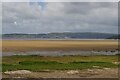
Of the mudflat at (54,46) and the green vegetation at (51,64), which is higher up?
the mudflat at (54,46)

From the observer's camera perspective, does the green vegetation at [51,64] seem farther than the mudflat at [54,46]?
No

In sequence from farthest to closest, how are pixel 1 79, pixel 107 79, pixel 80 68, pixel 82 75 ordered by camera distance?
pixel 80 68, pixel 82 75, pixel 107 79, pixel 1 79

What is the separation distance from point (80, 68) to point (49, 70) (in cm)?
343

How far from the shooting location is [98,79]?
2339cm

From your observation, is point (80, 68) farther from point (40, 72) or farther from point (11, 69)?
point (11, 69)

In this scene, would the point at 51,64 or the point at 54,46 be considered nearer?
the point at 51,64

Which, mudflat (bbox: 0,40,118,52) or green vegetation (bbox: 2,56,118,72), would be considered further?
mudflat (bbox: 0,40,118,52)

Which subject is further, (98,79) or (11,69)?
(11,69)

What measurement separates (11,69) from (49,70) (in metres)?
3.54

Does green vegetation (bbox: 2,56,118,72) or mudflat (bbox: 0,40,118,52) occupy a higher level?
mudflat (bbox: 0,40,118,52)

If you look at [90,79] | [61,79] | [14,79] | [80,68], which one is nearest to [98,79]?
[90,79]

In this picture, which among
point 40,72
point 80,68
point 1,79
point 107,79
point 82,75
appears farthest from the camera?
point 80,68

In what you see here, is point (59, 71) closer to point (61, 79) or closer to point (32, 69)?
point (32, 69)

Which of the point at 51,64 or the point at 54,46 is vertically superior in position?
the point at 54,46
